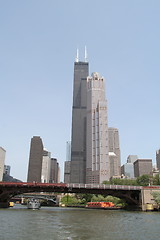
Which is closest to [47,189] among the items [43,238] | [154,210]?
[154,210]

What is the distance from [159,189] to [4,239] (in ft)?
265

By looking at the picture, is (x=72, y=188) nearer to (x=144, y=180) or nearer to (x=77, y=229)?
(x=77, y=229)

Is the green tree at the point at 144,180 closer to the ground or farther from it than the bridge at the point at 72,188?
farther from it

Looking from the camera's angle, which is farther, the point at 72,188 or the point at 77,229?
the point at 72,188

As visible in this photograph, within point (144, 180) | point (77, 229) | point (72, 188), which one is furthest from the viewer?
point (144, 180)

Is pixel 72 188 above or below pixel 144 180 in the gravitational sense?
below

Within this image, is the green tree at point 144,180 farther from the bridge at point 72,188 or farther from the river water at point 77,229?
the river water at point 77,229

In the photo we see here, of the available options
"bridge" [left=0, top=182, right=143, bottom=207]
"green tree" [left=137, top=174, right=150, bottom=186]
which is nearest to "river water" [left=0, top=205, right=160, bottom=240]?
"bridge" [left=0, top=182, right=143, bottom=207]

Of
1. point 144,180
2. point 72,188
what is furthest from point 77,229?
point 144,180

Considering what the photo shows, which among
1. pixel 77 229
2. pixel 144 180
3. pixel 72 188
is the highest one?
pixel 144 180

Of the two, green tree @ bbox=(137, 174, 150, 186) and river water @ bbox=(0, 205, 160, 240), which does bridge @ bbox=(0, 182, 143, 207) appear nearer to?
river water @ bbox=(0, 205, 160, 240)

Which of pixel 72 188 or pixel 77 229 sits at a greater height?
pixel 72 188

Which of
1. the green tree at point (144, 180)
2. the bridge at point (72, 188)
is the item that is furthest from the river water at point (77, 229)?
the green tree at point (144, 180)

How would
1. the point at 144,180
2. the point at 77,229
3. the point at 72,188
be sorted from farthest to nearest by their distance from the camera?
the point at 144,180 < the point at 72,188 < the point at 77,229
